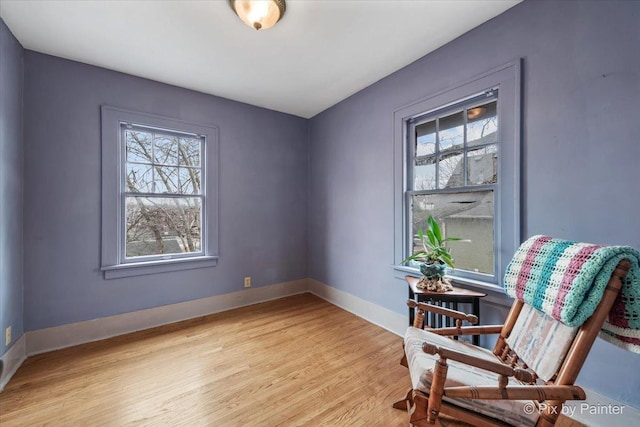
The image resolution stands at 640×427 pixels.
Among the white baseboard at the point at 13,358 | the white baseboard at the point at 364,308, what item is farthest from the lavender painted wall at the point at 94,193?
the white baseboard at the point at 364,308

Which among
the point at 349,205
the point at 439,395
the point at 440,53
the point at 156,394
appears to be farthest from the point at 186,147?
the point at 439,395


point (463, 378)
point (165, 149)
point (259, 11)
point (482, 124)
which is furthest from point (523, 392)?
point (165, 149)

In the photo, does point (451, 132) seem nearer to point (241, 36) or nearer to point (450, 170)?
point (450, 170)

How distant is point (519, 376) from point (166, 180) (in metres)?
3.29

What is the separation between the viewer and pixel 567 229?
1572mm

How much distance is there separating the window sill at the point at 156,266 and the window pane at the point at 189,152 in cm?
111

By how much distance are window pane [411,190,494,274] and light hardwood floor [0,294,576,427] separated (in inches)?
38.7

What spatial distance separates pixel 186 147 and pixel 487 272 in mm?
3261

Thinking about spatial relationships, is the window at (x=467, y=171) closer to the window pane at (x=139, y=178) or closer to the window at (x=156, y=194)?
the window at (x=156, y=194)

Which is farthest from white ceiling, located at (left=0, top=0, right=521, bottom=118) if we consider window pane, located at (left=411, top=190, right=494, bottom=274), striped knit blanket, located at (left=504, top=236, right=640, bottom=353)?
striped knit blanket, located at (left=504, top=236, right=640, bottom=353)

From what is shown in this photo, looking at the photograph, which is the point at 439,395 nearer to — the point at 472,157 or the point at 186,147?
the point at 472,157

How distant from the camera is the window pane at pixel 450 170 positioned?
7.24 feet

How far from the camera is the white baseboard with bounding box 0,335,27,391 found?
6.10 feet

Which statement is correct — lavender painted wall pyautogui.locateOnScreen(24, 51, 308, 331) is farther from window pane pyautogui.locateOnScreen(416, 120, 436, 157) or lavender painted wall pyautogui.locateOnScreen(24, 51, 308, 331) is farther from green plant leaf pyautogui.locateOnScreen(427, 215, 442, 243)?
green plant leaf pyautogui.locateOnScreen(427, 215, 442, 243)
